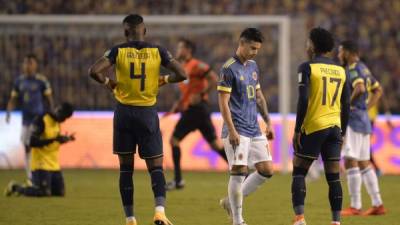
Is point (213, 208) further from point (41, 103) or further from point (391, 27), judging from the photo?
point (391, 27)

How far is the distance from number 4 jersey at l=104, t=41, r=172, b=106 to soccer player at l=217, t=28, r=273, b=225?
68cm

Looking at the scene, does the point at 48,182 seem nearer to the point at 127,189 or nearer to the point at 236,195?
the point at 127,189

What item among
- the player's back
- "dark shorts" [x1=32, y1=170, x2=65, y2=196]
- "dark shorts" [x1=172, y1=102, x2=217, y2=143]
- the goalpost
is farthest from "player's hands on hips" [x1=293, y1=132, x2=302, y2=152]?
the goalpost

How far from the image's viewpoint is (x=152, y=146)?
1032cm

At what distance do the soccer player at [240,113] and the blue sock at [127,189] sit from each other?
1.02 meters

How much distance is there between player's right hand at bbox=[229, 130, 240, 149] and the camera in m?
10.1

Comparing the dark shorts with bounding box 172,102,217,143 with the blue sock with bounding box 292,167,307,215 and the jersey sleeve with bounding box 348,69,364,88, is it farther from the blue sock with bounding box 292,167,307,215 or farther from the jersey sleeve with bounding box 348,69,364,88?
the blue sock with bounding box 292,167,307,215

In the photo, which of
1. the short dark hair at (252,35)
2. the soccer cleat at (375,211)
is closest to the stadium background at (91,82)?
the soccer cleat at (375,211)

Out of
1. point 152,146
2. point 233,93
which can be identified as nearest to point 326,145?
point 233,93

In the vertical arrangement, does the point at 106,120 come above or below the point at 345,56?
below

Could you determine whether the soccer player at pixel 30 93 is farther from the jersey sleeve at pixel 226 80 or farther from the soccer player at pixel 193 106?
the jersey sleeve at pixel 226 80

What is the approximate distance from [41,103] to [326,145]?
8901 mm

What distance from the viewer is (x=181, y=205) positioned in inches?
537

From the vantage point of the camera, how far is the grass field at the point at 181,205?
11.7 m
